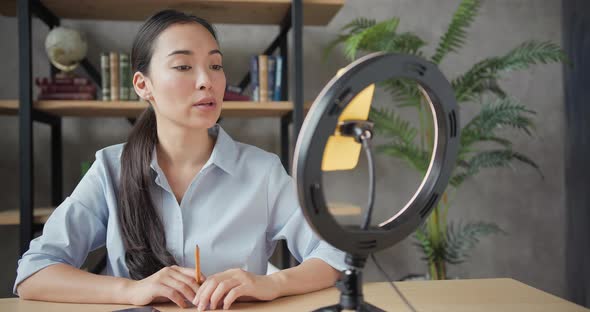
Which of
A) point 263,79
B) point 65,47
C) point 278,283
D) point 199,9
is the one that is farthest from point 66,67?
point 278,283

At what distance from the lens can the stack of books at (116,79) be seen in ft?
7.51

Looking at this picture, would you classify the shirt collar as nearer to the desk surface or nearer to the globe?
the desk surface

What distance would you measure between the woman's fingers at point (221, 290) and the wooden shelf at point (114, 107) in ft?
4.94

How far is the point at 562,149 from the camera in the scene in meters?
3.05

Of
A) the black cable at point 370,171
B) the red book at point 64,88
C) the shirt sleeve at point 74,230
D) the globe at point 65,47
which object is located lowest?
the shirt sleeve at point 74,230

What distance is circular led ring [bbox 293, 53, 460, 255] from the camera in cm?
59

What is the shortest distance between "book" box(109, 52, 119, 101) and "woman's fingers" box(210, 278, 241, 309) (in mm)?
1674

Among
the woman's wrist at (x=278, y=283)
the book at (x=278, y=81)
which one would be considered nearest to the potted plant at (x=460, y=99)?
the book at (x=278, y=81)

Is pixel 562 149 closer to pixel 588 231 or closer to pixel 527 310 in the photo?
pixel 588 231

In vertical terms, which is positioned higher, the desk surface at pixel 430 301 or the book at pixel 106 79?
the book at pixel 106 79

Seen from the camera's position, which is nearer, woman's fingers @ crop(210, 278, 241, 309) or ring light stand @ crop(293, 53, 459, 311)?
ring light stand @ crop(293, 53, 459, 311)

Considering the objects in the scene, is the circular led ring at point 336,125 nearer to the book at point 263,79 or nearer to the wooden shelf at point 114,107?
A: the wooden shelf at point 114,107

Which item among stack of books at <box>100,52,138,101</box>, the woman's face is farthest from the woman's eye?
stack of books at <box>100,52,138,101</box>

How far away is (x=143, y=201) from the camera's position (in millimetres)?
1122
